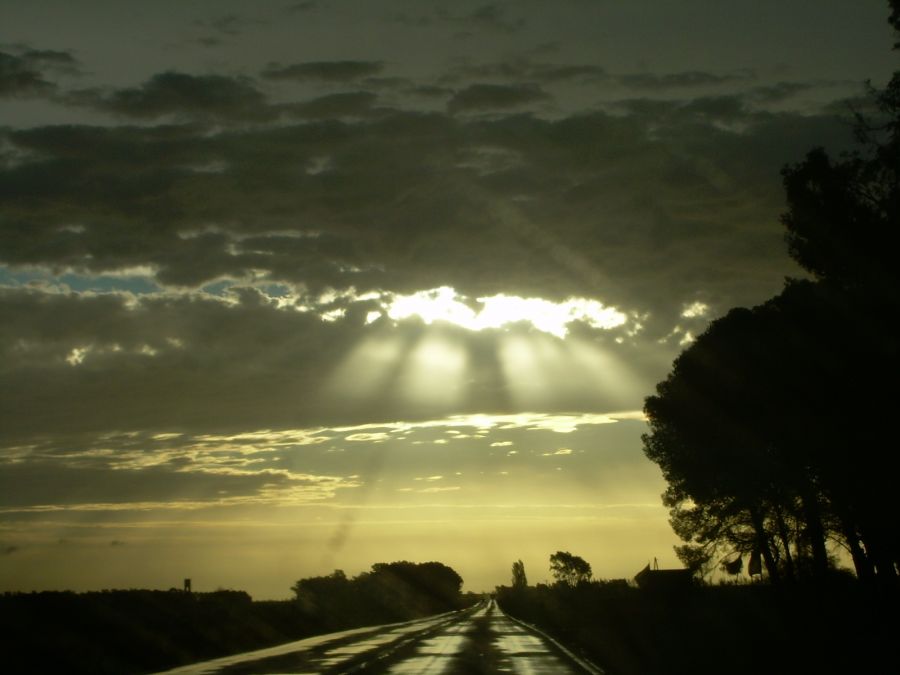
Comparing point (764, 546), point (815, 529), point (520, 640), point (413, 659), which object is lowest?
point (413, 659)

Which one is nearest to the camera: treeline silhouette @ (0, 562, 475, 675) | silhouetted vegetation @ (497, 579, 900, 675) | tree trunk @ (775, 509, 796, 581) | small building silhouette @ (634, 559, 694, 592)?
silhouetted vegetation @ (497, 579, 900, 675)

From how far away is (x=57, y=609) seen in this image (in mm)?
37406

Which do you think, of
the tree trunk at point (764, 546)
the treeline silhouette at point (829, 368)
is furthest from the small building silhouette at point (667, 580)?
the treeline silhouette at point (829, 368)

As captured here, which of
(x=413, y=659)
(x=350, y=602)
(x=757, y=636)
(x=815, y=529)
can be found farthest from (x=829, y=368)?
(x=350, y=602)

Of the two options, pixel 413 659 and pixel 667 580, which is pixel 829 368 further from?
pixel 667 580

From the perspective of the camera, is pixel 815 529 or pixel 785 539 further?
pixel 785 539

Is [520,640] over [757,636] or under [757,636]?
over

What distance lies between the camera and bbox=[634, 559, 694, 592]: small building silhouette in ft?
188

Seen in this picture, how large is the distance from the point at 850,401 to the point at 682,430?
64.1 feet

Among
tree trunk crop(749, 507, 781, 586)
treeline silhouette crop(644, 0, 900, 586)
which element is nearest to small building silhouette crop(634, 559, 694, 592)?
tree trunk crop(749, 507, 781, 586)

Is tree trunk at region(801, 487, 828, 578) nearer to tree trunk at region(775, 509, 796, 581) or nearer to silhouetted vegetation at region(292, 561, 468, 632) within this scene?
tree trunk at region(775, 509, 796, 581)

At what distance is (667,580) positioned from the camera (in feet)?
206

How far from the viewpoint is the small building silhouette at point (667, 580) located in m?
57.3

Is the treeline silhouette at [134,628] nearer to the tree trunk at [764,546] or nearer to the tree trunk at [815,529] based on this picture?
the tree trunk at [815,529]
